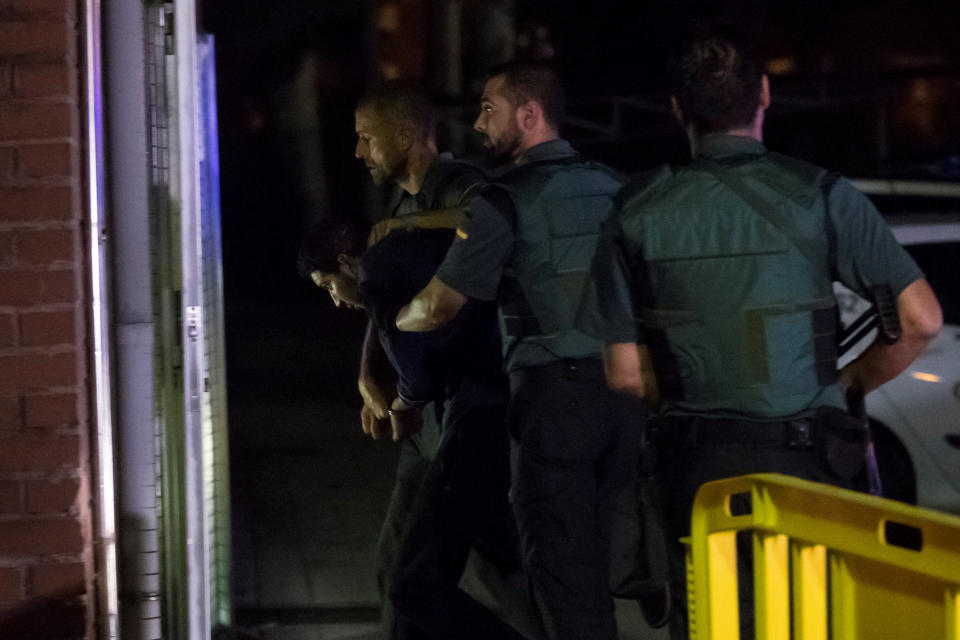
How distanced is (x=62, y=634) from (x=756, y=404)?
1.85 meters

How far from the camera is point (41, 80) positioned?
9.86 ft

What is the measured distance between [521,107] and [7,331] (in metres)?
1.55

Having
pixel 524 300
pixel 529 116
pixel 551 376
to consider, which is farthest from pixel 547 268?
pixel 529 116

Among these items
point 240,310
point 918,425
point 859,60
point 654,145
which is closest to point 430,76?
point 654,145

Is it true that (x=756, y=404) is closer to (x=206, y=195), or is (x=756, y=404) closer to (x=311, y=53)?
(x=206, y=195)

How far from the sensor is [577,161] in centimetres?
349

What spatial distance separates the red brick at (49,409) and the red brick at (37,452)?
0.04 m

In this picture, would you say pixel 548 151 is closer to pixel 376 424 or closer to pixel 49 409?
pixel 376 424

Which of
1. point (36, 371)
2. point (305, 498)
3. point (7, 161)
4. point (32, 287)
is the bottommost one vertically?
point (305, 498)

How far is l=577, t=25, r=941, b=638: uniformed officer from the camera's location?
8.86ft

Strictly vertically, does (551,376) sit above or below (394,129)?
below

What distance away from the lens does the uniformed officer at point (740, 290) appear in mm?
2699

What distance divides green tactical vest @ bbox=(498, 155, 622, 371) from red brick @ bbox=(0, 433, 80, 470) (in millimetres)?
1192

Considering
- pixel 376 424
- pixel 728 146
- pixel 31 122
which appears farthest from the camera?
pixel 376 424
